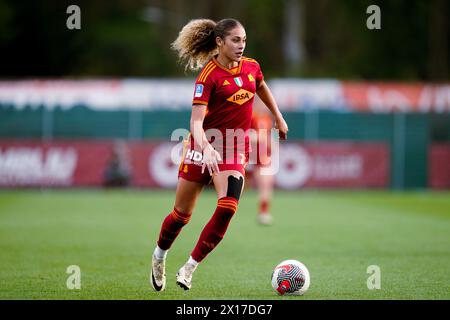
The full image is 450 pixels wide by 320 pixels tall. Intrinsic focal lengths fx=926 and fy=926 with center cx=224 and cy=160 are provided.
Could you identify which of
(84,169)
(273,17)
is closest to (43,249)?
(84,169)

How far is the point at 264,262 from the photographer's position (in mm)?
10352

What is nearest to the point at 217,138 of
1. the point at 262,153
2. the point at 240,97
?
the point at 240,97

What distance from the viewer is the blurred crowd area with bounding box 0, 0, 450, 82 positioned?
127 ft

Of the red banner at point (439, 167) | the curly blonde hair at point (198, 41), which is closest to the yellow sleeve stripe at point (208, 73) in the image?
the curly blonde hair at point (198, 41)

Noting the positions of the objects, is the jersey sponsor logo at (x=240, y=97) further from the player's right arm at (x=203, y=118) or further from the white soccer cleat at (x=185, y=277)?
the white soccer cleat at (x=185, y=277)

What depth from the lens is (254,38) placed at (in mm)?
53125

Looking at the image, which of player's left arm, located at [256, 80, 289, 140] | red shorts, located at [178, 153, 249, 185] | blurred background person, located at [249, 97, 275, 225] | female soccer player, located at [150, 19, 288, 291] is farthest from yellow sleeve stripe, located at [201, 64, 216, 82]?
blurred background person, located at [249, 97, 275, 225]

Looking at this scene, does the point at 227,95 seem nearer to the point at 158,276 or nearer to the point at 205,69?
the point at 205,69

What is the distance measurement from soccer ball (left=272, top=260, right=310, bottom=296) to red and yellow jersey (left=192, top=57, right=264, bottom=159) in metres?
1.20

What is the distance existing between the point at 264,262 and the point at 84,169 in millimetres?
14915

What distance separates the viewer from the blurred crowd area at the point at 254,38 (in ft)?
127

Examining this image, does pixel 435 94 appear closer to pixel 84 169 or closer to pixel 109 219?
pixel 84 169

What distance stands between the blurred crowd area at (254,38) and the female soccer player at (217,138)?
1194 inches

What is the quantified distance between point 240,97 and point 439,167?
17764 millimetres
